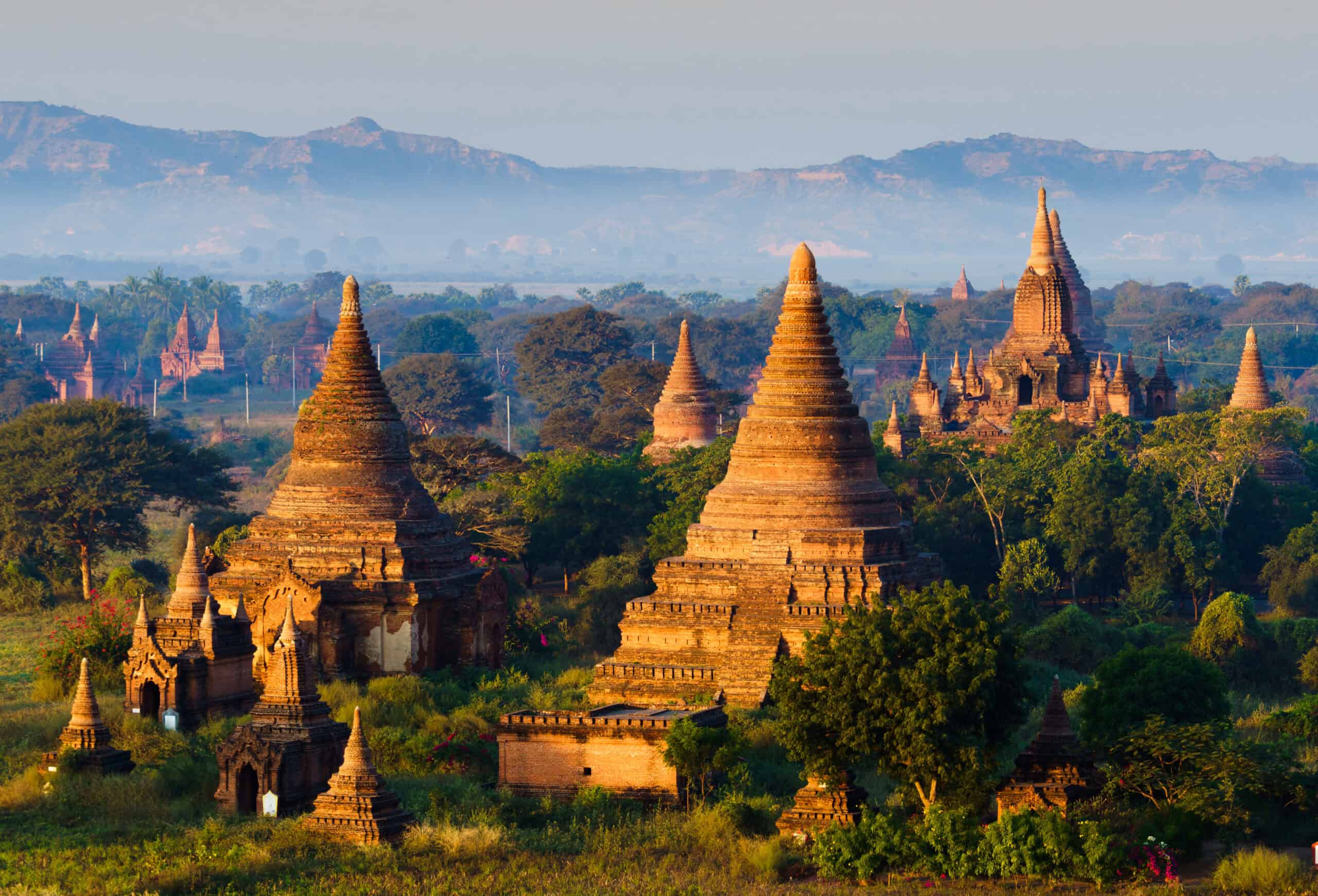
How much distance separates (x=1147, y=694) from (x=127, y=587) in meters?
25.8

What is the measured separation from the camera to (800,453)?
50656mm

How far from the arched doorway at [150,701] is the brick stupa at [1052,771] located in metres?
14.6

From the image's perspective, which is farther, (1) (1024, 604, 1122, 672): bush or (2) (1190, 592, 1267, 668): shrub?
(2) (1190, 592, 1267, 668): shrub

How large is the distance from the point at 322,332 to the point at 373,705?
143 m

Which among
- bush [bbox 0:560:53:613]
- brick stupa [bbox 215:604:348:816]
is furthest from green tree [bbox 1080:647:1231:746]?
bush [bbox 0:560:53:613]

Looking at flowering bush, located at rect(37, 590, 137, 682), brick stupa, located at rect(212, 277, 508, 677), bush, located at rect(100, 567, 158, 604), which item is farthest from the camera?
bush, located at rect(100, 567, 158, 604)

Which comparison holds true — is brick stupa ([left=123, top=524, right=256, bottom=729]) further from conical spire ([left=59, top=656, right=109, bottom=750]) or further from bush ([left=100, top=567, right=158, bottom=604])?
bush ([left=100, top=567, right=158, bottom=604])

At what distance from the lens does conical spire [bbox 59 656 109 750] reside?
4228cm

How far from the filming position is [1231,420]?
246ft

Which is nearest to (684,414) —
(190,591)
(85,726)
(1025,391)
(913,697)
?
(1025,391)

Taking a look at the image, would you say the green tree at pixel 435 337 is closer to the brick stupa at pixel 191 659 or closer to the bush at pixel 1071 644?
the bush at pixel 1071 644

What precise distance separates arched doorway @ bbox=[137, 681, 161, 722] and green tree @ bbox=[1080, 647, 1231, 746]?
48.9 ft

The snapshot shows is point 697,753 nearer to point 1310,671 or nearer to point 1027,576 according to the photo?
point 1310,671

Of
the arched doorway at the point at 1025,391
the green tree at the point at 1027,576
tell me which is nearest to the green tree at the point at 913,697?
the green tree at the point at 1027,576
